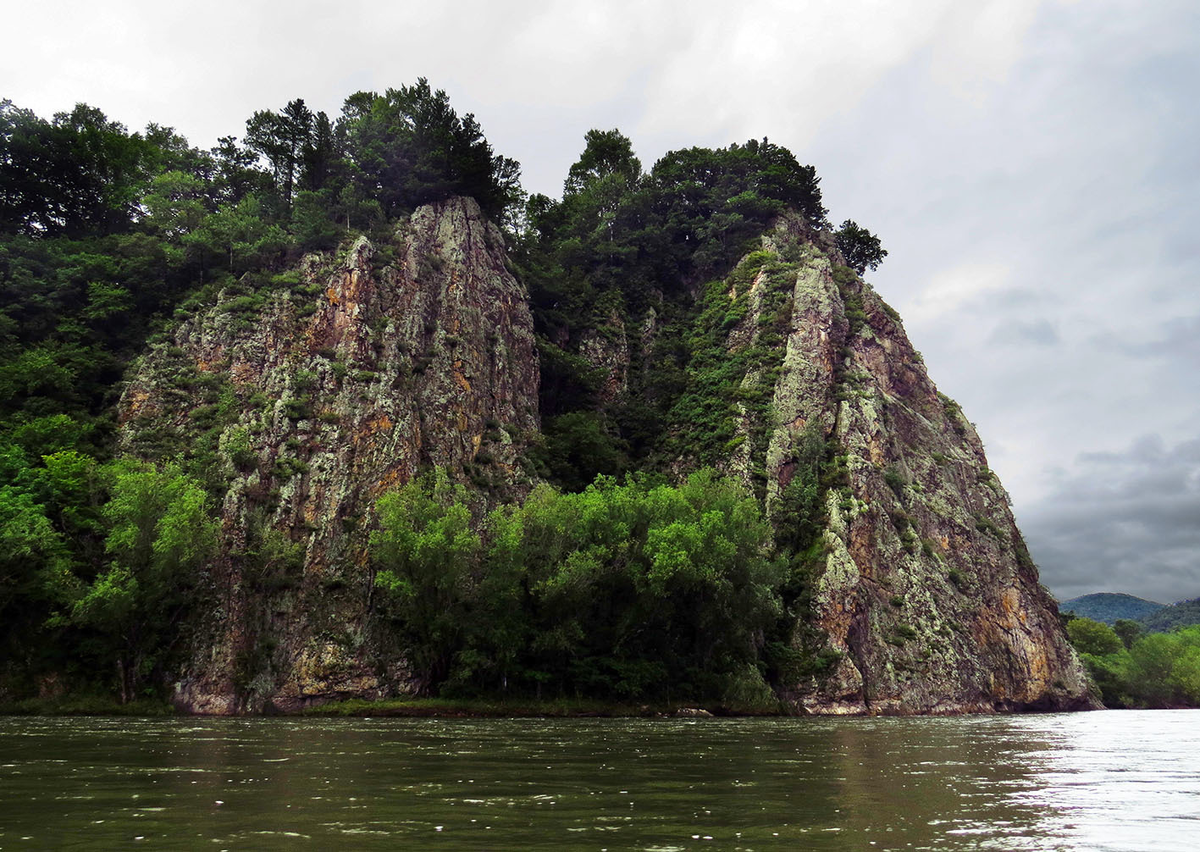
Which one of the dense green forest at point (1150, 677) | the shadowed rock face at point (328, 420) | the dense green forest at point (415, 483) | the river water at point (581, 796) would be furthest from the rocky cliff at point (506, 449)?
→ the dense green forest at point (1150, 677)

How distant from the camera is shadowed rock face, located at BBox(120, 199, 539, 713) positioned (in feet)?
197

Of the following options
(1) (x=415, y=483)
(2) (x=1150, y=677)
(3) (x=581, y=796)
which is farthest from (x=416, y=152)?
(2) (x=1150, y=677)

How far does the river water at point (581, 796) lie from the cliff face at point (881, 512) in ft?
157

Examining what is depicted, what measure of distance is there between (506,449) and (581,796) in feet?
225

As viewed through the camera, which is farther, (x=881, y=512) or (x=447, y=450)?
(x=881, y=512)

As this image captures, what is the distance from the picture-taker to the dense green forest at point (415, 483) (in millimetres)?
55844

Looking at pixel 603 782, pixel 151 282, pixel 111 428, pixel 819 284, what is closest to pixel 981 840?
pixel 603 782

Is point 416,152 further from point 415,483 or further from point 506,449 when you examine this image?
point 415,483

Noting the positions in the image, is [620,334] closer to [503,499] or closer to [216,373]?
[503,499]

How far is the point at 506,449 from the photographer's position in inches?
3260

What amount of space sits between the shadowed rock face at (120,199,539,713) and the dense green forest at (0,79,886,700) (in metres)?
2.56

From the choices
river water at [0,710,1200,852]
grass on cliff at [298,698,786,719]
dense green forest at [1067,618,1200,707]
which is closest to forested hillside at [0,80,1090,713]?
grass on cliff at [298,698,786,719]

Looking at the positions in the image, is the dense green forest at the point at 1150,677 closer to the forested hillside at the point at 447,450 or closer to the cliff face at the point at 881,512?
the cliff face at the point at 881,512

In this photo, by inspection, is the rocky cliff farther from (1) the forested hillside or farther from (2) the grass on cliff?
(2) the grass on cliff
